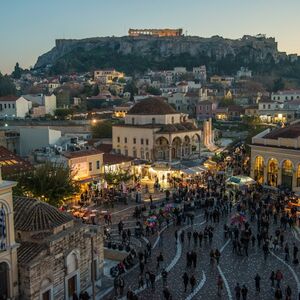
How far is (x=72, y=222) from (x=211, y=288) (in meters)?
5.83

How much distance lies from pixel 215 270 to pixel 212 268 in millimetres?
255

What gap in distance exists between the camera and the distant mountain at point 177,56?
168375mm

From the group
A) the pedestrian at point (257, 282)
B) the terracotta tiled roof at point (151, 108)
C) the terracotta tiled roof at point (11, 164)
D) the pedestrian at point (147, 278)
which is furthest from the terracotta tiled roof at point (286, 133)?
the pedestrian at point (147, 278)

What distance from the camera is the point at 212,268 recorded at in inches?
851

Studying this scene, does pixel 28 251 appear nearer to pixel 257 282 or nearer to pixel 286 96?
pixel 257 282

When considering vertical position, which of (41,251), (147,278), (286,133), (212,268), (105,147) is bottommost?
(212,268)

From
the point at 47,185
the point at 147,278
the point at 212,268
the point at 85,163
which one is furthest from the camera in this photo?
the point at 85,163

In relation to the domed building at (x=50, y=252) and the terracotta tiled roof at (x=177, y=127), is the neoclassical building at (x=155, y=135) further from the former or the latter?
the domed building at (x=50, y=252)

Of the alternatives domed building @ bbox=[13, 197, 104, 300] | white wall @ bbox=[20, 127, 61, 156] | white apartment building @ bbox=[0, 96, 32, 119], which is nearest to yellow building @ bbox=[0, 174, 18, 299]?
domed building @ bbox=[13, 197, 104, 300]

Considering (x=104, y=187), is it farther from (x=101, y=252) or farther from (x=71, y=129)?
(x=71, y=129)

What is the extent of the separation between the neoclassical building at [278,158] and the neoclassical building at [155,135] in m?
11.9

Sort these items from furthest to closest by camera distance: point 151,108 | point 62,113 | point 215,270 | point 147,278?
1. point 62,113
2. point 151,108
3. point 215,270
4. point 147,278

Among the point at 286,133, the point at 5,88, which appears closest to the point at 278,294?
the point at 286,133

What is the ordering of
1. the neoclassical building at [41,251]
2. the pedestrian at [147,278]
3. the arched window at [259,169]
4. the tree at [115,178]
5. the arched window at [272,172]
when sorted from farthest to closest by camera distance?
1. the arched window at [259,169]
2. the arched window at [272,172]
3. the tree at [115,178]
4. the pedestrian at [147,278]
5. the neoclassical building at [41,251]
